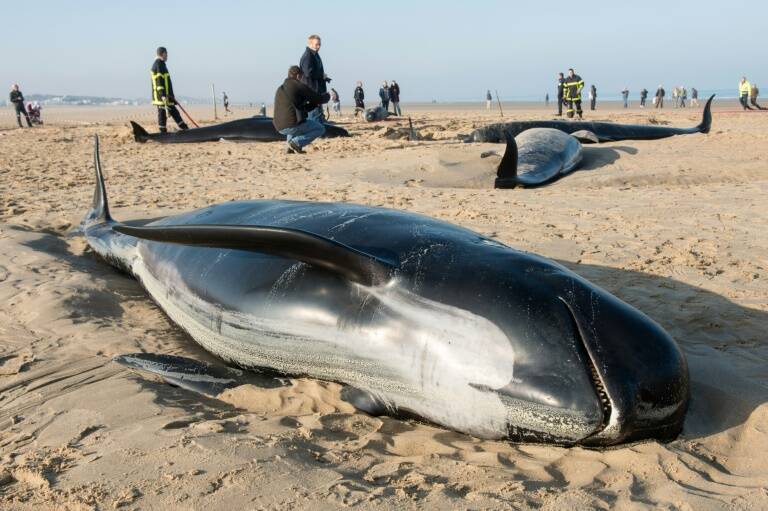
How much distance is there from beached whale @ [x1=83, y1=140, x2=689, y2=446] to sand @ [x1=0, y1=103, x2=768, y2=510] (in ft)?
0.42

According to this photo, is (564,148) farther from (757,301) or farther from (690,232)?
(757,301)

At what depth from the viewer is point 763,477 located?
94.0 inches

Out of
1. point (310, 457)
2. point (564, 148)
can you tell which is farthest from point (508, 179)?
point (310, 457)

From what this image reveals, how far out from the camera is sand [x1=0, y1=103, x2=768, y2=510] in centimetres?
224

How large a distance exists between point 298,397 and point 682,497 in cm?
168

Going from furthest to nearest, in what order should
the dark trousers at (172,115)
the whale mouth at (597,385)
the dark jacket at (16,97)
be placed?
the dark jacket at (16,97) < the dark trousers at (172,115) < the whale mouth at (597,385)

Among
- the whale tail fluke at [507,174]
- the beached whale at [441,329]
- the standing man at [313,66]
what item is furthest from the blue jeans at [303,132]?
the beached whale at [441,329]

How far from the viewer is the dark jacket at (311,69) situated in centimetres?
1389

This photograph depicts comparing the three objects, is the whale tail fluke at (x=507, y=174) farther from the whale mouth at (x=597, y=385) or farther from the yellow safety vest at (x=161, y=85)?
the yellow safety vest at (x=161, y=85)

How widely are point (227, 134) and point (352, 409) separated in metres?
13.8

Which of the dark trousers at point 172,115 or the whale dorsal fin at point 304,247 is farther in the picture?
the dark trousers at point 172,115

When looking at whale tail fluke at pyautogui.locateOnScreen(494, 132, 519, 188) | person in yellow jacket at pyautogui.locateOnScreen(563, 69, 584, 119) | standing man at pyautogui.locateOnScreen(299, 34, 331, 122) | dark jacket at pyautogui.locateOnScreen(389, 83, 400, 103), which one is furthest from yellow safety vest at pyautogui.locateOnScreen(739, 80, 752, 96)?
whale tail fluke at pyautogui.locateOnScreen(494, 132, 519, 188)

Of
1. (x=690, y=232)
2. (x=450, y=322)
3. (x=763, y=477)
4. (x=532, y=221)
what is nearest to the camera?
(x=763, y=477)

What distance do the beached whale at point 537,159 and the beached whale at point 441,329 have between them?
18.3 ft
